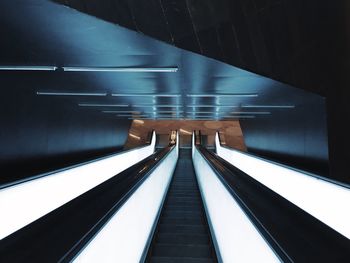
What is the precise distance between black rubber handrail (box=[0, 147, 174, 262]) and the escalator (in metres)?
1.85

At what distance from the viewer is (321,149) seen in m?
6.61

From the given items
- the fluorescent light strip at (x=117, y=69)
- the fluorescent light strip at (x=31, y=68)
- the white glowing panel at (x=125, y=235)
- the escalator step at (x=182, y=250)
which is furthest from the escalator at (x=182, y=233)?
the fluorescent light strip at (x=31, y=68)

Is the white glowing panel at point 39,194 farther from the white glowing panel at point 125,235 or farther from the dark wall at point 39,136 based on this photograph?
the white glowing panel at point 125,235

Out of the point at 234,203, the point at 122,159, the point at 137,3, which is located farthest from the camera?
the point at 122,159

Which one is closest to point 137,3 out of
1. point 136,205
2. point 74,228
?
point 136,205

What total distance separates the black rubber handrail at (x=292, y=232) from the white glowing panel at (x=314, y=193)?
1.36 m

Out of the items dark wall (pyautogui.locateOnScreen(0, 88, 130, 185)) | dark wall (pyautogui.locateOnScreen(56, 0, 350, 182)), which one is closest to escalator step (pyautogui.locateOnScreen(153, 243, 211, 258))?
dark wall (pyautogui.locateOnScreen(56, 0, 350, 182))

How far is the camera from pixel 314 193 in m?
4.68

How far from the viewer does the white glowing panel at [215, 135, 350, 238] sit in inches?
144

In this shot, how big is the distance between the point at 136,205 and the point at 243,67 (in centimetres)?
281

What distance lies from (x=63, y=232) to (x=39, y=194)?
10.7ft

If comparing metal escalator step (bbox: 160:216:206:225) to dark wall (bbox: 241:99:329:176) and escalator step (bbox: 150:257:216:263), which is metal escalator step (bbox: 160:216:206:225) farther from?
dark wall (bbox: 241:99:329:176)

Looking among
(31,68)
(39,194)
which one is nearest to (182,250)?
(39,194)

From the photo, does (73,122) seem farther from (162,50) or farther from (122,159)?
(162,50)
